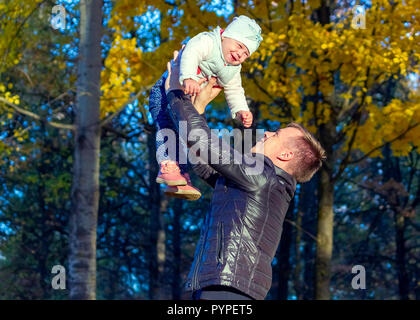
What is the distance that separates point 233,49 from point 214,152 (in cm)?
66

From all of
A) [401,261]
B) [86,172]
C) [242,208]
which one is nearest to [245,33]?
[242,208]

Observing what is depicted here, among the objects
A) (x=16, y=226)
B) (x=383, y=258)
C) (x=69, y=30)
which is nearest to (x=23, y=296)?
(x=16, y=226)

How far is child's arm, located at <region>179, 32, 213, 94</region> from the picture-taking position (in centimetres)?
279

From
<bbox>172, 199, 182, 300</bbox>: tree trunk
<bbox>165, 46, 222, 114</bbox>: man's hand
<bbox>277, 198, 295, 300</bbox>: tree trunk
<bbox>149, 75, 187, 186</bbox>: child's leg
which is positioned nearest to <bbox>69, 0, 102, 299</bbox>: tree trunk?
<bbox>149, 75, 187, 186</bbox>: child's leg

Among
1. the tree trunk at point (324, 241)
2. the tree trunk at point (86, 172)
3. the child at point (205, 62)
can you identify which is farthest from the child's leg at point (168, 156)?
the tree trunk at point (324, 241)

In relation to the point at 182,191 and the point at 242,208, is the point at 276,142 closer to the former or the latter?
the point at 242,208

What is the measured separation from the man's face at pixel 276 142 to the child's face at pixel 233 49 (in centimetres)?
45

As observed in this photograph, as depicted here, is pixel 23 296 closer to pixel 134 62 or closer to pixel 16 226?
pixel 16 226

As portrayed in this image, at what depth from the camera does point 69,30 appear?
548 inches

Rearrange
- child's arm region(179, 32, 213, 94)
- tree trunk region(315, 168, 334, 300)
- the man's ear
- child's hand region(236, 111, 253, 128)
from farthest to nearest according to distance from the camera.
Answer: tree trunk region(315, 168, 334, 300)
child's hand region(236, 111, 253, 128)
the man's ear
child's arm region(179, 32, 213, 94)

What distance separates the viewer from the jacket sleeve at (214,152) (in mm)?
2676

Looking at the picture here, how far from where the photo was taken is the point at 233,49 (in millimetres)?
3033

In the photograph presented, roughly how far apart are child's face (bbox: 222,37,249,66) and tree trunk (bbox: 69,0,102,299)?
16.5 feet

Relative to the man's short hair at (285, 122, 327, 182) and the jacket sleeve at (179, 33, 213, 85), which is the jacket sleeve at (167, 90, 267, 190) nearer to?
the jacket sleeve at (179, 33, 213, 85)
